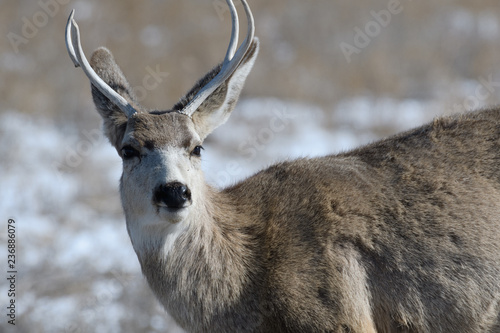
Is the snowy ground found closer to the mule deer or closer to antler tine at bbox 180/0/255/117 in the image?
antler tine at bbox 180/0/255/117

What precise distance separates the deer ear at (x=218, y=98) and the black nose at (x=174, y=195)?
1010mm

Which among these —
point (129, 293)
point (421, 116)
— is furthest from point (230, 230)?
point (421, 116)

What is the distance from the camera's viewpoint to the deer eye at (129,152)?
618 centimetres

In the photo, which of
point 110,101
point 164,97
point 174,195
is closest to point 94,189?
point 164,97

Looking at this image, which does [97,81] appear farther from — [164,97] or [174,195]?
[164,97]

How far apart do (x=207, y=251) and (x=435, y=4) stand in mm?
20657

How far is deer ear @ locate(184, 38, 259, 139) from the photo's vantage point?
6.67m

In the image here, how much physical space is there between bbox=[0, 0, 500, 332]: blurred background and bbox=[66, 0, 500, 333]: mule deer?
12.3 ft

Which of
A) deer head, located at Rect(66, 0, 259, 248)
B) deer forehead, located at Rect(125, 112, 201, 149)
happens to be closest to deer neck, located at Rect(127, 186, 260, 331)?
deer head, located at Rect(66, 0, 259, 248)

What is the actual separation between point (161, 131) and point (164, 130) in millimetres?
29

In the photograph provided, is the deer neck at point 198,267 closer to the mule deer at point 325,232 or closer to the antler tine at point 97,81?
the mule deer at point 325,232

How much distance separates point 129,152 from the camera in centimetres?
621

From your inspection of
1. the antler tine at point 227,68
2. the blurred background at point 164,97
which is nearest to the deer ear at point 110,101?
the antler tine at point 227,68

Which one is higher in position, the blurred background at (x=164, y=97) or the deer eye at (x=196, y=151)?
the blurred background at (x=164, y=97)
